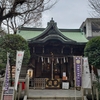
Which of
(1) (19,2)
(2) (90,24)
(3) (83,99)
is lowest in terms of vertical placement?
(3) (83,99)

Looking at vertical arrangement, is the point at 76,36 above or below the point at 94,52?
above

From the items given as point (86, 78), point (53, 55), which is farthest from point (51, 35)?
point (86, 78)

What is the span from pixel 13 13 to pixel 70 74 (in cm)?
814

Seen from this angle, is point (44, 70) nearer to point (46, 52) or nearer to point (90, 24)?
point (46, 52)

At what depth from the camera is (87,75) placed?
805 centimetres

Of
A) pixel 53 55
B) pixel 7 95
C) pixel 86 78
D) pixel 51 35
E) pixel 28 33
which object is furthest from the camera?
pixel 28 33

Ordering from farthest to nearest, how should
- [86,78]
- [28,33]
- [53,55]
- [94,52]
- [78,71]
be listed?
[28,33] → [53,55] → [94,52] → [78,71] → [86,78]

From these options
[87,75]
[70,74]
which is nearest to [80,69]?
[87,75]

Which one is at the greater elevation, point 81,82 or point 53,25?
point 53,25

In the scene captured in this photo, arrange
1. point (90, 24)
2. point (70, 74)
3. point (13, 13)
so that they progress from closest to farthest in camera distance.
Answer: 1. point (13, 13)
2. point (70, 74)
3. point (90, 24)

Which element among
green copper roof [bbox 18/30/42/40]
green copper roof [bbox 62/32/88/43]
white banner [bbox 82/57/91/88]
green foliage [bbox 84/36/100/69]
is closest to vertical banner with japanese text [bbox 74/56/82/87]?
white banner [bbox 82/57/91/88]

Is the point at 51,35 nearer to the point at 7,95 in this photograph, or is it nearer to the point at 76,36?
the point at 76,36

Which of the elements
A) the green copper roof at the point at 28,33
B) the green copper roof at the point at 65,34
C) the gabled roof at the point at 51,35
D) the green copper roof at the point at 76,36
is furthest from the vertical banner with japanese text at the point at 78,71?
the green copper roof at the point at 28,33

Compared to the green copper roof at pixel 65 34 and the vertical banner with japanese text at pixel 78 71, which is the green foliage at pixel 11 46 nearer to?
the vertical banner with japanese text at pixel 78 71
